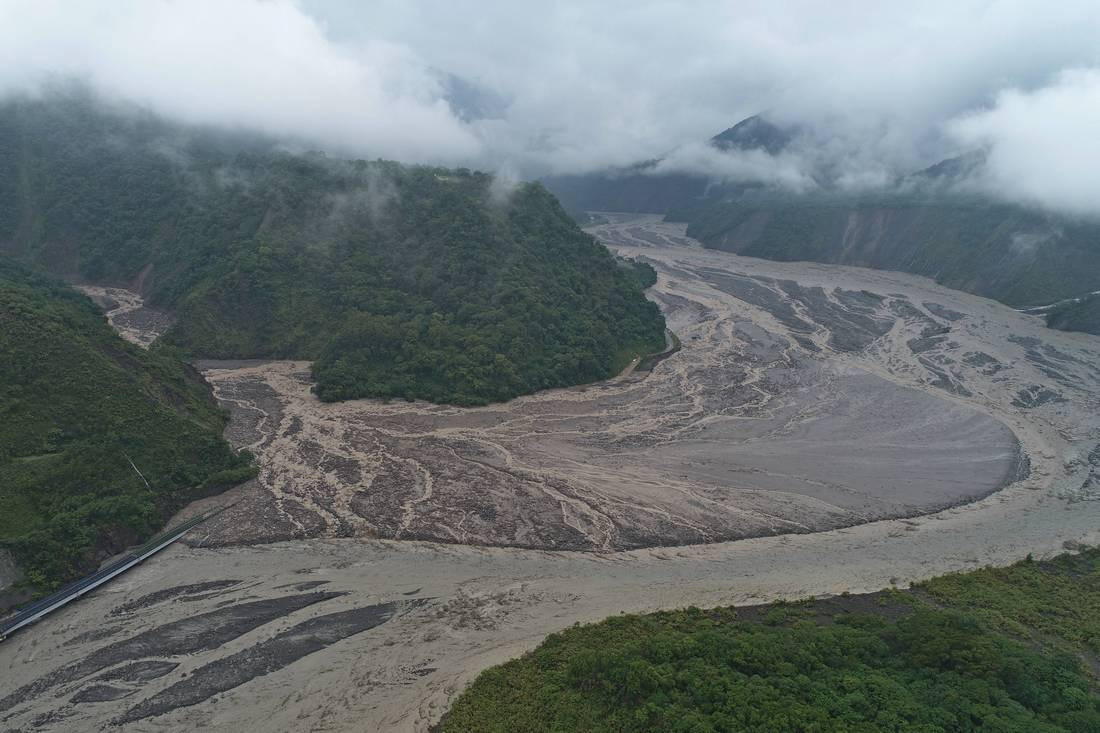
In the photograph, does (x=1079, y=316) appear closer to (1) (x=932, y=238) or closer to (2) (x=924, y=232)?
(1) (x=932, y=238)

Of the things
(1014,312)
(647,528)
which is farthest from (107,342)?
(1014,312)

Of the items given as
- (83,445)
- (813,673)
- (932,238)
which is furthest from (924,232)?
(83,445)

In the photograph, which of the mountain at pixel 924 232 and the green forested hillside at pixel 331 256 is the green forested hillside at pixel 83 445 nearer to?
the green forested hillside at pixel 331 256

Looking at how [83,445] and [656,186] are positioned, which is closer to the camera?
[83,445]

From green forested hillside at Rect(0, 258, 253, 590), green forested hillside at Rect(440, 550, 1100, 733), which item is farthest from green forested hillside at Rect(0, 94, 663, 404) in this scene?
green forested hillside at Rect(440, 550, 1100, 733)

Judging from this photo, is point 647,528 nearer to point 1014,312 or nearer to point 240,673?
point 240,673
